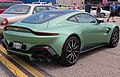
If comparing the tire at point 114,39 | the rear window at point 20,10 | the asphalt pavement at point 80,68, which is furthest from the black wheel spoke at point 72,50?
the rear window at point 20,10

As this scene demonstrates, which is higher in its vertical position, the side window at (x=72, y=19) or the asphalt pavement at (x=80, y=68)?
the side window at (x=72, y=19)

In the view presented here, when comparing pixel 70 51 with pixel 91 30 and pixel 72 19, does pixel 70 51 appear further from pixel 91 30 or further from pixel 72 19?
pixel 91 30

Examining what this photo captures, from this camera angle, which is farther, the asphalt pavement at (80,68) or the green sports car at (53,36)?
the green sports car at (53,36)

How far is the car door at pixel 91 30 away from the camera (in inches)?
230

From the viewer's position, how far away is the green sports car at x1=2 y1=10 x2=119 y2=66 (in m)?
4.85

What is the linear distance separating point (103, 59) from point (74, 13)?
145cm

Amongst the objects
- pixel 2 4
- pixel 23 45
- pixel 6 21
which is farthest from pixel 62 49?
pixel 2 4

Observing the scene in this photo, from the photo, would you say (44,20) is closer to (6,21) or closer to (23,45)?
(23,45)

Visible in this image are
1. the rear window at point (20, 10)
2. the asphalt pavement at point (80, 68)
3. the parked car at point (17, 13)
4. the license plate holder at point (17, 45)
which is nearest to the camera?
the asphalt pavement at point (80, 68)

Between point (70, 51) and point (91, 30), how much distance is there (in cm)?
109

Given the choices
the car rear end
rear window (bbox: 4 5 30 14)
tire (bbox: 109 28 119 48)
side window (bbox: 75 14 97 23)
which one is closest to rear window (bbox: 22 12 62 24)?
the car rear end

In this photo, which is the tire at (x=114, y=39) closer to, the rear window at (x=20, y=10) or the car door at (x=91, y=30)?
the car door at (x=91, y=30)

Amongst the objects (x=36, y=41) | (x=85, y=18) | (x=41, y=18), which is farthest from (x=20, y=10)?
(x=36, y=41)

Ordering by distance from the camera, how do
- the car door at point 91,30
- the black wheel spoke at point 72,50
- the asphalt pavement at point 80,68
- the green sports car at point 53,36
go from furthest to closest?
1. the car door at point 91,30
2. the black wheel spoke at point 72,50
3. the green sports car at point 53,36
4. the asphalt pavement at point 80,68
